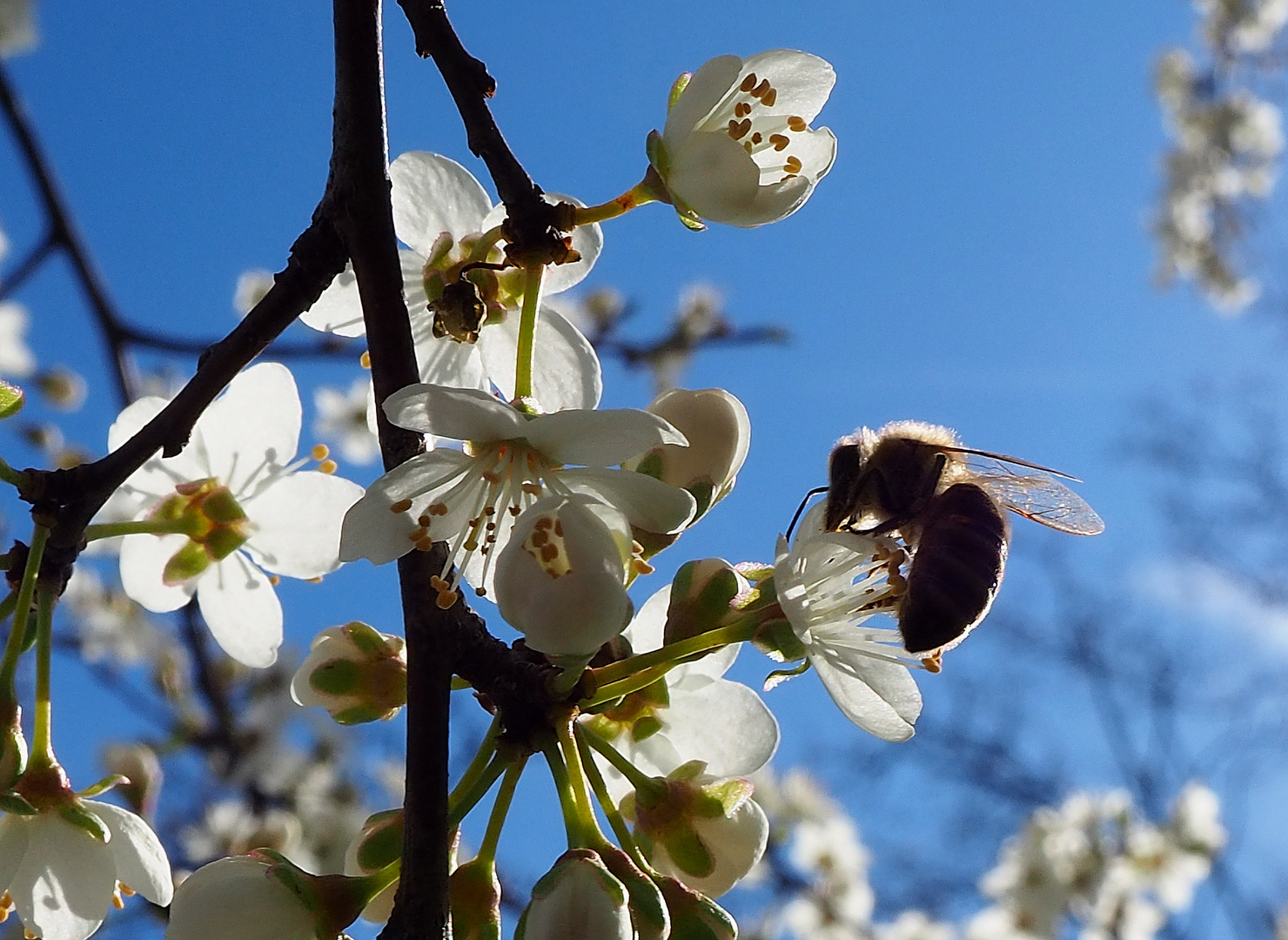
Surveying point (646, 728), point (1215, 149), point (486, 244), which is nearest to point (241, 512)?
point (486, 244)

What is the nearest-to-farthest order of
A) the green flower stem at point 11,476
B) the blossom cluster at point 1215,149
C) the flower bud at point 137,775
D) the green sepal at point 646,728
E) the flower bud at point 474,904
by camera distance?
1. the flower bud at point 474,904
2. the green flower stem at point 11,476
3. the green sepal at point 646,728
4. the flower bud at point 137,775
5. the blossom cluster at point 1215,149

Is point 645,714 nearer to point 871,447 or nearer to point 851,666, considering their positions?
point 851,666

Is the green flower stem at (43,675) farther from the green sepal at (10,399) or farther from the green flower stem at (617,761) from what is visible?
the green flower stem at (617,761)

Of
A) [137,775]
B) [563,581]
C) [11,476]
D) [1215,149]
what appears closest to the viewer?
[563,581]

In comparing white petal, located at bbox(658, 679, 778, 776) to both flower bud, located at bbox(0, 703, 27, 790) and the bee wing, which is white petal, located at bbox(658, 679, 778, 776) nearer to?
the bee wing

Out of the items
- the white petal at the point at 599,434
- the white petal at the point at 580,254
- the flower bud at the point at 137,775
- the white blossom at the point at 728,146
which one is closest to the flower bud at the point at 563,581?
the white petal at the point at 599,434

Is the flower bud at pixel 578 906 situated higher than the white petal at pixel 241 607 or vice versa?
the white petal at pixel 241 607

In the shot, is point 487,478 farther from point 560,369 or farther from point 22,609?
point 22,609
